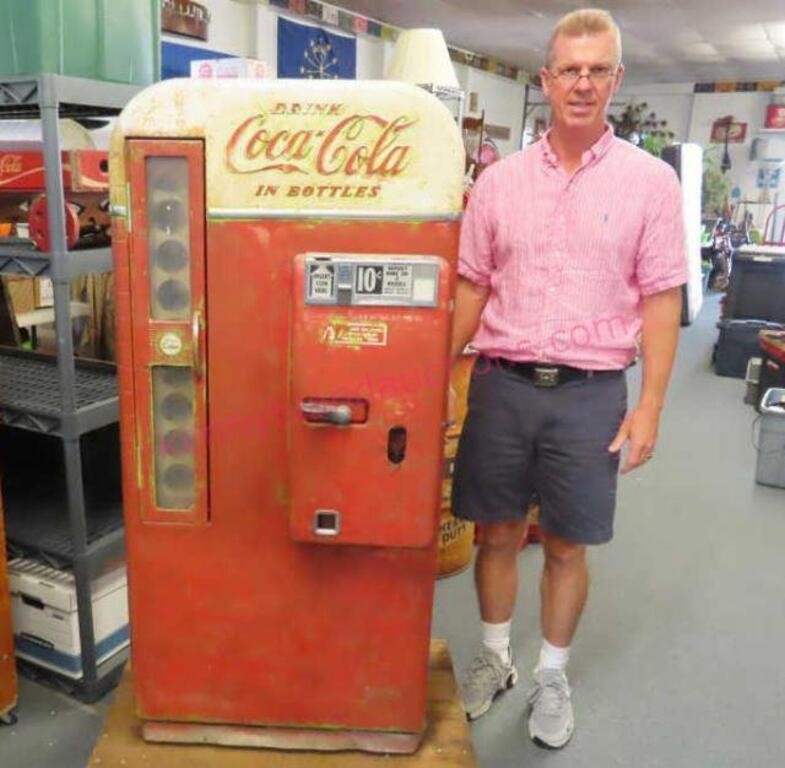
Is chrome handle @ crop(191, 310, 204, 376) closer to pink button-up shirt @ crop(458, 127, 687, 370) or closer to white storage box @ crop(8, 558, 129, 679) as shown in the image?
pink button-up shirt @ crop(458, 127, 687, 370)

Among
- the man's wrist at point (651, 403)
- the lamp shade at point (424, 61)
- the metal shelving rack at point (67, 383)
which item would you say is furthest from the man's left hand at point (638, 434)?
the lamp shade at point (424, 61)

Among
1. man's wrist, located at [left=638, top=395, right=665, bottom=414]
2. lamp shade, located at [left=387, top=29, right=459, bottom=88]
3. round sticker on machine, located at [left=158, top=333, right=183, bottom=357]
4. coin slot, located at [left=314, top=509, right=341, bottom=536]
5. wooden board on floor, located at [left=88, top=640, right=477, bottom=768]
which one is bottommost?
wooden board on floor, located at [left=88, top=640, right=477, bottom=768]

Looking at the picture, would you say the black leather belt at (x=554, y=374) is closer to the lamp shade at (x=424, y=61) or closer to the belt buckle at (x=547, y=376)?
the belt buckle at (x=547, y=376)

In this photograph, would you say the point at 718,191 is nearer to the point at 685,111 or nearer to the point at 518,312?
the point at 685,111

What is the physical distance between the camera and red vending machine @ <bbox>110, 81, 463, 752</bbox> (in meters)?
1.25

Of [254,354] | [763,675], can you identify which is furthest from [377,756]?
A: [763,675]

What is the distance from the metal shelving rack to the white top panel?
56cm

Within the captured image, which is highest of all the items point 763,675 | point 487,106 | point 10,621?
point 487,106

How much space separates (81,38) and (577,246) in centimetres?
123

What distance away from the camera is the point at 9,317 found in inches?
100.0

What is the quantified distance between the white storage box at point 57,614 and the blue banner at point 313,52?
5.20 meters

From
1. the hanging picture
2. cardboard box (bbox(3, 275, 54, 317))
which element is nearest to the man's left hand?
cardboard box (bbox(3, 275, 54, 317))

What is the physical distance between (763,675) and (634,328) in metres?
1.25

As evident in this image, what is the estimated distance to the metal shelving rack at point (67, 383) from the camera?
5.61 ft
